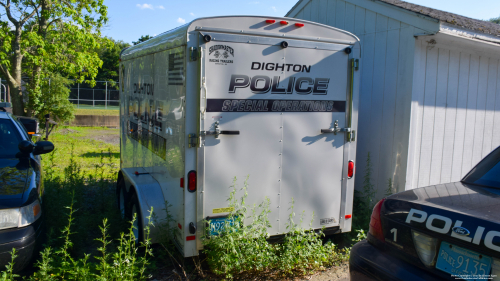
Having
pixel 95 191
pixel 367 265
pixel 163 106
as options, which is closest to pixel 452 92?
pixel 367 265

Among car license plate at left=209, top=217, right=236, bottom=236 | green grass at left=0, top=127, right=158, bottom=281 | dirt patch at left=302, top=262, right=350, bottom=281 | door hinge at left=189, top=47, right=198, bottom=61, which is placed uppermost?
door hinge at left=189, top=47, right=198, bottom=61

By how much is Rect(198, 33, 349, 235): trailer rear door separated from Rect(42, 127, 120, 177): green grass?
3.57 meters

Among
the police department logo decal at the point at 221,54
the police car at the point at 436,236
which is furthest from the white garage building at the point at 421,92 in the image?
the police department logo decal at the point at 221,54

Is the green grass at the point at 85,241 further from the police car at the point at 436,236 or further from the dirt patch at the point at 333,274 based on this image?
the police car at the point at 436,236

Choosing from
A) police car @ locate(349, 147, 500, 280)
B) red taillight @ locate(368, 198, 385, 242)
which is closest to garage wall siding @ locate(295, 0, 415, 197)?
police car @ locate(349, 147, 500, 280)

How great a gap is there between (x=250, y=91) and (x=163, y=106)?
108cm

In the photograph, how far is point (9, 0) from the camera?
1288 centimetres

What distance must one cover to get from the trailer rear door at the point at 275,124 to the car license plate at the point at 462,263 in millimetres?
2030

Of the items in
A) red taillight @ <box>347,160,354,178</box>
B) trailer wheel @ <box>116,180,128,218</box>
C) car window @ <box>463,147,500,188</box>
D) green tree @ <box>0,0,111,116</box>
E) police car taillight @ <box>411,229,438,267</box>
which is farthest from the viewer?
green tree @ <box>0,0,111,116</box>

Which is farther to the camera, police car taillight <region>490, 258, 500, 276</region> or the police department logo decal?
the police department logo decal

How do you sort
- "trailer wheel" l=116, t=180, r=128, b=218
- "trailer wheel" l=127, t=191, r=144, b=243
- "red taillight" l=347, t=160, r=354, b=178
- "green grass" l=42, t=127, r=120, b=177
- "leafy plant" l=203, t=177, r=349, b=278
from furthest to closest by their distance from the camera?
"green grass" l=42, t=127, r=120, b=177 → "trailer wheel" l=116, t=180, r=128, b=218 → "red taillight" l=347, t=160, r=354, b=178 → "trailer wheel" l=127, t=191, r=144, b=243 → "leafy plant" l=203, t=177, r=349, b=278

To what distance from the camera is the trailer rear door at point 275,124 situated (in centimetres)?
392

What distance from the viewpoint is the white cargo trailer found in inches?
152

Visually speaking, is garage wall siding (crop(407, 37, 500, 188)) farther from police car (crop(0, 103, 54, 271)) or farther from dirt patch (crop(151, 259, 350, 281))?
police car (crop(0, 103, 54, 271))
